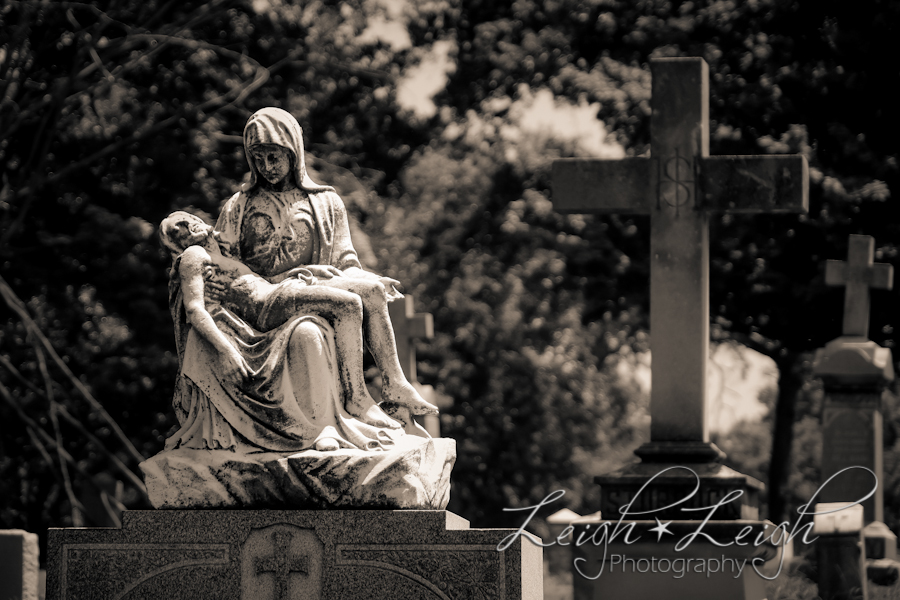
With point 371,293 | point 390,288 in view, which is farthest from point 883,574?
point 371,293

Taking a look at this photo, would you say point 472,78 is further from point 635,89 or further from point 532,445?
point 532,445

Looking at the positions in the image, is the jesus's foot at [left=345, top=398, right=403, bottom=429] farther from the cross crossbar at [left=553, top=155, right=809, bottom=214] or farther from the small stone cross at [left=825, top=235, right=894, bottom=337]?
the small stone cross at [left=825, top=235, right=894, bottom=337]

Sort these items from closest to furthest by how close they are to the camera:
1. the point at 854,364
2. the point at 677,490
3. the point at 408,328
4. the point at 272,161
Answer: the point at 272,161 → the point at 677,490 → the point at 408,328 → the point at 854,364

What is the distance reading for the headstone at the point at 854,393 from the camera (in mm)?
13805

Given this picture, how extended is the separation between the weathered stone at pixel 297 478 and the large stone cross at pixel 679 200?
3.70 m

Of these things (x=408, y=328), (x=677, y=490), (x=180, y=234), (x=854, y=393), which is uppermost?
(x=180, y=234)

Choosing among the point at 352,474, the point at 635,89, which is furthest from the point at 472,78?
the point at 352,474

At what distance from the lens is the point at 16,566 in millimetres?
8562

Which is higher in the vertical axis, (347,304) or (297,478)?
(347,304)

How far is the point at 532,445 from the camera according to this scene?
70.9 ft

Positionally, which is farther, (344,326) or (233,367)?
(344,326)

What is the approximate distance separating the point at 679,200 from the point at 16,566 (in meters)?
5.57

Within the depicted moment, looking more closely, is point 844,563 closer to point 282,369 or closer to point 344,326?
point 344,326

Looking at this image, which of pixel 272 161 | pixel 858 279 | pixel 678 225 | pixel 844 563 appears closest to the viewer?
pixel 272 161
